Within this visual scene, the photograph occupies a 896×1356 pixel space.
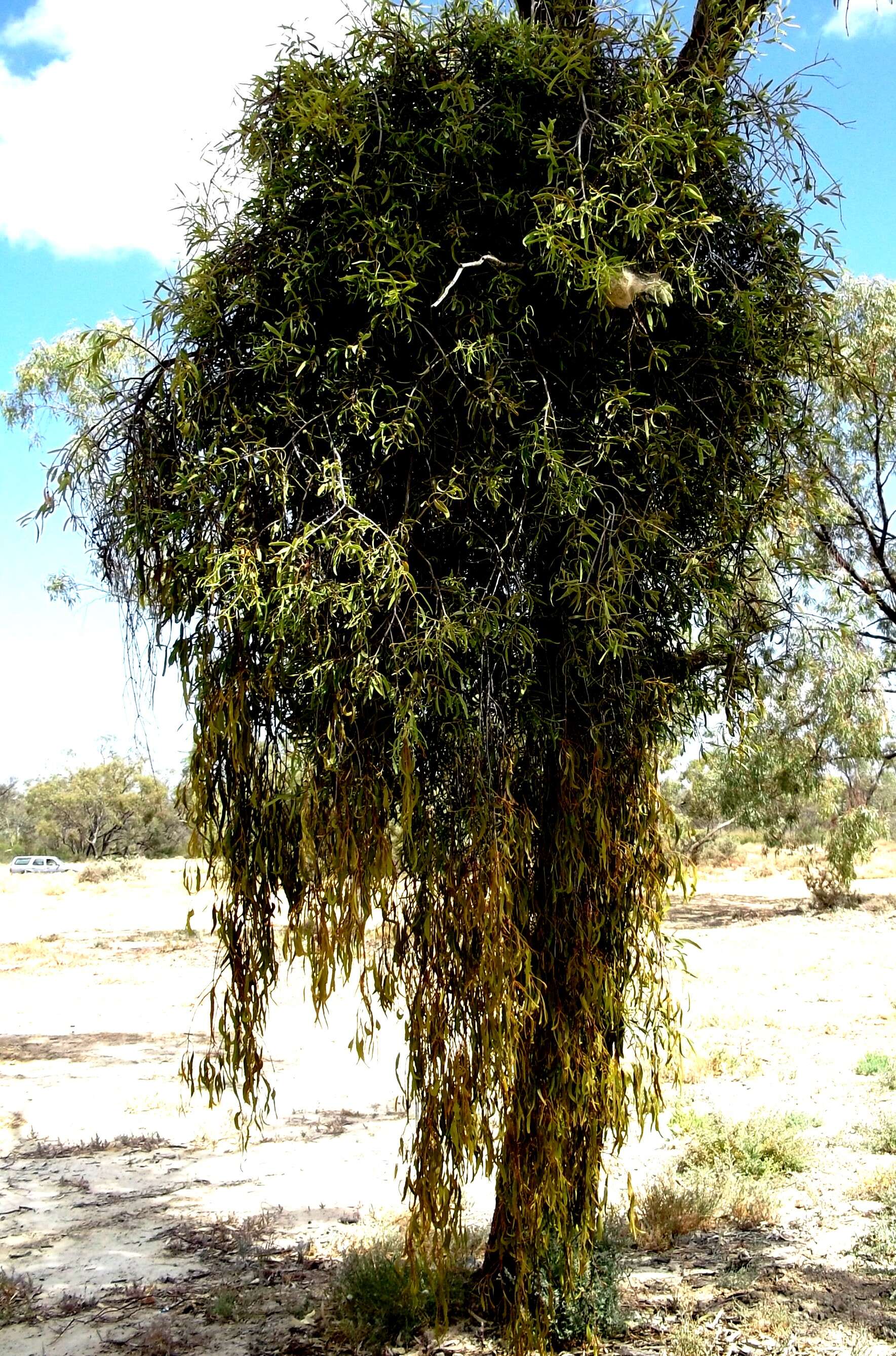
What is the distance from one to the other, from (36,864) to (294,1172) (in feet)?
137

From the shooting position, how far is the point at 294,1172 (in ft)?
26.0

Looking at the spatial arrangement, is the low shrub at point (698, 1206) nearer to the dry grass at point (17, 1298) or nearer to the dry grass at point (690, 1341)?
the dry grass at point (690, 1341)

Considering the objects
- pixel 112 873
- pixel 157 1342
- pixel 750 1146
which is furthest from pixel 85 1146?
pixel 112 873

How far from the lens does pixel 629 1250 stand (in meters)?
6.08

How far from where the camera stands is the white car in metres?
45.5

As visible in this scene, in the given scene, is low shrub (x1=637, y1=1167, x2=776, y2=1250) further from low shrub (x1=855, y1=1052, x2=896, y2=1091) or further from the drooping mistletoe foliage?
low shrub (x1=855, y1=1052, x2=896, y2=1091)

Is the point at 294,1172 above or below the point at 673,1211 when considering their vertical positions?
below

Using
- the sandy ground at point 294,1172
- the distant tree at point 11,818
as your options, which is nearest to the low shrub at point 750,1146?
the sandy ground at point 294,1172

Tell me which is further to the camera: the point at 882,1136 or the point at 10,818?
the point at 10,818

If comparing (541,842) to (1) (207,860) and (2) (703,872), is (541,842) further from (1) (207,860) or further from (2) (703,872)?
(2) (703,872)

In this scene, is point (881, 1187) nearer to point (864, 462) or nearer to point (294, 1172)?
point (294, 1172)

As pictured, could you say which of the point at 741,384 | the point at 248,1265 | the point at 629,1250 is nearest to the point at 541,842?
the point at 741,384

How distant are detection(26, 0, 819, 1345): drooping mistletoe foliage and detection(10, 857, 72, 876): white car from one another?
44.3 metres

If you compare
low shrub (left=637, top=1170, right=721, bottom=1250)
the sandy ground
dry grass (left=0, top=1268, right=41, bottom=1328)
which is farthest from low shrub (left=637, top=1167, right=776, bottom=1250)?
dry grass (left=0, top=1268, right=41, bottom=1328)
